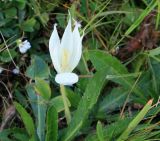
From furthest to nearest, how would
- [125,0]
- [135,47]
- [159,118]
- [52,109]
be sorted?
[125,0] < [135,47] < [159,118] < [52,109]

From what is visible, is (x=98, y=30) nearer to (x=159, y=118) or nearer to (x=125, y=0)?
(x=125, y=0)

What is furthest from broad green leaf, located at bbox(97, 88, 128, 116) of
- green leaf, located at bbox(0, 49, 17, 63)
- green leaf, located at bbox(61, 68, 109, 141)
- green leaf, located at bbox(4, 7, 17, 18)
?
green leaf, located at bbox(4, 7, 17, 18)

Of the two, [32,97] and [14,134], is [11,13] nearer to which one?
[32,97]

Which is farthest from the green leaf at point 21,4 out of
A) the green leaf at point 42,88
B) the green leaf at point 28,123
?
the green leaf at point 28,123

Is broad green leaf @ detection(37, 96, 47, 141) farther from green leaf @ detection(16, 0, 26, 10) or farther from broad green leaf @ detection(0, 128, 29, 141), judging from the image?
green leaf @ detection(16, 0, 26, 10)

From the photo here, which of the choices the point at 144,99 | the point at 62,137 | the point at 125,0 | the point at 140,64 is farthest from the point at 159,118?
the point at 125,0

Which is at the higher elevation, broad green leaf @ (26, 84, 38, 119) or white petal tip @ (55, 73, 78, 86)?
white petal tip @ (55, 73, 78, 86)
